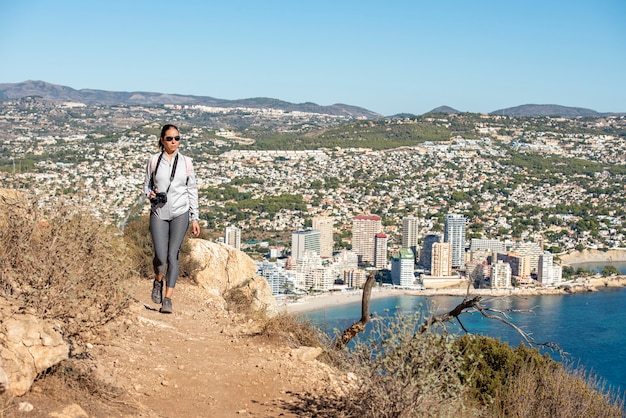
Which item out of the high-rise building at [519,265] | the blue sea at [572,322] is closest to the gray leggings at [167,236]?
the blue sea at [572,322]

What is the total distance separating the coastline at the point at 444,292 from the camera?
93.0 feet

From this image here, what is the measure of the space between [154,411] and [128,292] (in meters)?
0.59

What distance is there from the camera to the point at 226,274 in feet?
23.6

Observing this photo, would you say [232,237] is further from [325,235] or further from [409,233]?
[409,233]

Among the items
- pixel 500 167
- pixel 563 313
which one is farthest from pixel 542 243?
pixel 500 167

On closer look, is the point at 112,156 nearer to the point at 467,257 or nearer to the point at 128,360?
the point at 467,257

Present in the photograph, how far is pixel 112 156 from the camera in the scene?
57.7 metres

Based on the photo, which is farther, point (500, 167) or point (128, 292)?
point (500, 167)

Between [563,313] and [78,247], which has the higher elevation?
[78,247]

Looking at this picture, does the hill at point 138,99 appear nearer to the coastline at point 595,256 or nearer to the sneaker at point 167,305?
the coastline at point 595,256

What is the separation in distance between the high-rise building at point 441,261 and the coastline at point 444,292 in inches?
89.1

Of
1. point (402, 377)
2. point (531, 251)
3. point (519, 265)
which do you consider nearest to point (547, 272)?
point (519, 265)

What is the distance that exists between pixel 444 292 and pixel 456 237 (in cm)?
787

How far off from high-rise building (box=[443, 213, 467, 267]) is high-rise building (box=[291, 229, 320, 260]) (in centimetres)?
727
